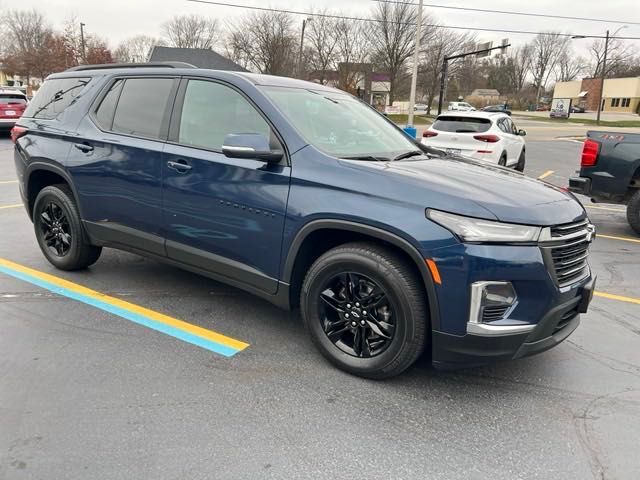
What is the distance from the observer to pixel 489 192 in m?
2.85

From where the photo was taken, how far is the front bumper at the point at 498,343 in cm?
266

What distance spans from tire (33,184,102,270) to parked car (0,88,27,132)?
1436cm

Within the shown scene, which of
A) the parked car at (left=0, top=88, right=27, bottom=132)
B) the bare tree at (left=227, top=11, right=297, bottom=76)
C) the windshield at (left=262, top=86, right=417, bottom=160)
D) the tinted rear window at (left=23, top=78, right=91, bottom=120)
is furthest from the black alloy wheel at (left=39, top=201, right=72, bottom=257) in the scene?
the bare tree at (left=227, top=11, right=297, bottom=76)

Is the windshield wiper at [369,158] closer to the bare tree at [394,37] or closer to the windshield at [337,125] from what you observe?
the windshield at [337,125]

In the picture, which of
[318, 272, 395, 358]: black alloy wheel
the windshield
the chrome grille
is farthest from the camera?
the windshield

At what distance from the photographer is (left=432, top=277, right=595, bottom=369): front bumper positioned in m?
2.66

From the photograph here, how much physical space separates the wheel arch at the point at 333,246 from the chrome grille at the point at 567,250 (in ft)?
2.10

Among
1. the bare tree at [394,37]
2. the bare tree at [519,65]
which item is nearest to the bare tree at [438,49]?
the bare tree at [394,37]

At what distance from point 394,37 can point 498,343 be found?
166 feet

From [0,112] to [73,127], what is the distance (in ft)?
50.1

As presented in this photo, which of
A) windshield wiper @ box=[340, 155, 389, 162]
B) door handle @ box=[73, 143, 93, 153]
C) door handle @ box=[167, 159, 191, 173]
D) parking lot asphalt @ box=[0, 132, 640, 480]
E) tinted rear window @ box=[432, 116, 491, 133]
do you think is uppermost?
tinted rear window @ box=[432, 116, 491, 133]

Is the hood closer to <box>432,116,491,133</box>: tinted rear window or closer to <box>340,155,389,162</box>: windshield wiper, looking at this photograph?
<box>340,155,389,162</box>: windshield wiper

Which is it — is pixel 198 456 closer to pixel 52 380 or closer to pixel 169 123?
pixel 52 380

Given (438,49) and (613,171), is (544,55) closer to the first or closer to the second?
(438,49)
